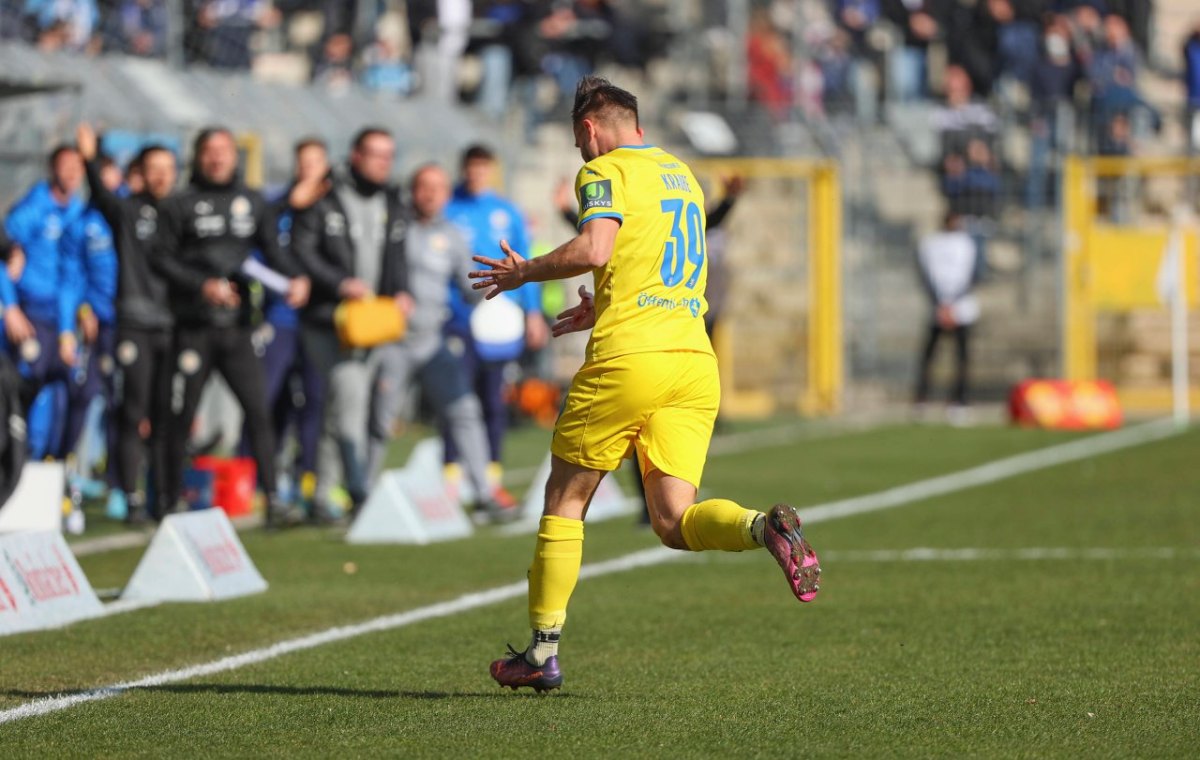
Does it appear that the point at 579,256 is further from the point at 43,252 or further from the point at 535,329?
the point at 43,252

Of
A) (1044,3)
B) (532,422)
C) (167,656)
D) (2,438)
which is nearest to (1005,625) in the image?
(167,656)

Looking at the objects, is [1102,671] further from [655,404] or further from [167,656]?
[167,656]

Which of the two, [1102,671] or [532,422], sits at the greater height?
[1102,671]

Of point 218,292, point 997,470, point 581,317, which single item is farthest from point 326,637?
point 997,470

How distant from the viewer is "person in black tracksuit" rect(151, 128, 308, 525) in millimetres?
12945

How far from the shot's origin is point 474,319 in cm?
1474

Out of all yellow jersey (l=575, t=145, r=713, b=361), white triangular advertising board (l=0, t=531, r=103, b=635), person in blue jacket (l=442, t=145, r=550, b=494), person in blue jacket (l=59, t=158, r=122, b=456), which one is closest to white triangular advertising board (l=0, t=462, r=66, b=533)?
person in blue jacket (l=59, t=158, r=122, b=456)

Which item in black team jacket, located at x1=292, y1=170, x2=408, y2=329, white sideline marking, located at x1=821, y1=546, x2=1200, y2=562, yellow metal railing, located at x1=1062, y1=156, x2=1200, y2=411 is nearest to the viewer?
white sideline marking, located at x1=821, y1=546, x2=1200, y2=562

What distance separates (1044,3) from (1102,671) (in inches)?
836

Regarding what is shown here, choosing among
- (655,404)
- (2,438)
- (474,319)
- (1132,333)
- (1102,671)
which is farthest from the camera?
(1132,333)

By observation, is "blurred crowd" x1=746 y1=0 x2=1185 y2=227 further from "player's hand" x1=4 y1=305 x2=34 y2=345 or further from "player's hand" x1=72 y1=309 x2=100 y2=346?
"player's hand" x1=4 y1=305 x2=34 y2=345

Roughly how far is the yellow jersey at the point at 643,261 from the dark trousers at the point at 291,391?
24.4 feet

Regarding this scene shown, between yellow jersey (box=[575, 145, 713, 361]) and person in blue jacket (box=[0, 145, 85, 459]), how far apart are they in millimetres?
7699

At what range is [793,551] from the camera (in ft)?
22.6
